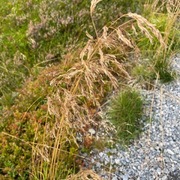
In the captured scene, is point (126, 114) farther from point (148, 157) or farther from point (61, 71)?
point (61, 71)

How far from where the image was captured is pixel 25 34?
20.9 ft

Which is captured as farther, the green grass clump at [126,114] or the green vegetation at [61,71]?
the green grass clump at [126,114]

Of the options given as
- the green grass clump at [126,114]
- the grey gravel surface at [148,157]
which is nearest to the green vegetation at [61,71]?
the green grass clump at [126,114]

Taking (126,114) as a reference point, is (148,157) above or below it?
below

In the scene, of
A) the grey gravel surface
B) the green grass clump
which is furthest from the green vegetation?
the grey gravel surface

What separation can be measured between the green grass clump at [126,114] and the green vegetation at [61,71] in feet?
0.05

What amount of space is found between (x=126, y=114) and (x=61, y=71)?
0.91 m

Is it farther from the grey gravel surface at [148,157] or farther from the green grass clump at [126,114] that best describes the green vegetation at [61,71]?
the grey gravel surface at [148,157]

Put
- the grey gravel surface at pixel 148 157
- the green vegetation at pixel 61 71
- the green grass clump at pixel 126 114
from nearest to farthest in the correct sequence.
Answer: the green vegetation at pixel 61 71 → the grey gravel surface at pixel 148 157 → the green grass clump at pixel 126 114

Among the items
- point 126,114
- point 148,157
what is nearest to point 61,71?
point 126,114

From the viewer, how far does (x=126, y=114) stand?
4.38 m

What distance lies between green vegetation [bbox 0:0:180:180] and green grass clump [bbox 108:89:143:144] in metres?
0.01

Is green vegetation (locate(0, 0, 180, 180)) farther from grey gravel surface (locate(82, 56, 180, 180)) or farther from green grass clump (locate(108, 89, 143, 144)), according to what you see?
grey gravel surface (locate(82, 56, 180, 180))

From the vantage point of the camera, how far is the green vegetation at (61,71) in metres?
2.70
